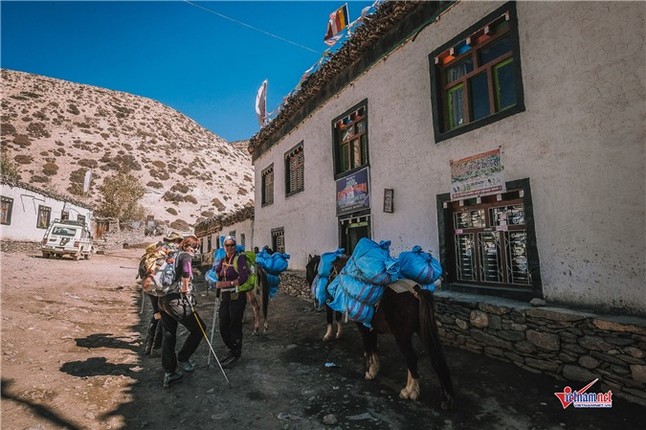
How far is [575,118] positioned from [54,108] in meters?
73.2

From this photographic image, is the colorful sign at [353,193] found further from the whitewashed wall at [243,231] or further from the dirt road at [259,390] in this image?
the whitewashed wall at [243,231]

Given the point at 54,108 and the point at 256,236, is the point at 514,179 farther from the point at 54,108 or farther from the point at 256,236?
the point at 54,108

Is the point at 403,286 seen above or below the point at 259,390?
above

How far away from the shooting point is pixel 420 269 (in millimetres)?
4695

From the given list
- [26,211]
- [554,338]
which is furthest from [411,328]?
[26,211]

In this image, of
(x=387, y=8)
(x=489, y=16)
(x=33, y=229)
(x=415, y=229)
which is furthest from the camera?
(x=33, y=229)

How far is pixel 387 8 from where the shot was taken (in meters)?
8.00

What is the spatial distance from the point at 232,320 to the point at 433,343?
3.52m

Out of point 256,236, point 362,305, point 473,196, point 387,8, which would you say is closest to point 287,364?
point 362,305

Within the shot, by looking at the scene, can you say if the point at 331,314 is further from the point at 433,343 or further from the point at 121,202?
the point at 121,202

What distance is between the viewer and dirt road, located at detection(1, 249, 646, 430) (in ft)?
12.3

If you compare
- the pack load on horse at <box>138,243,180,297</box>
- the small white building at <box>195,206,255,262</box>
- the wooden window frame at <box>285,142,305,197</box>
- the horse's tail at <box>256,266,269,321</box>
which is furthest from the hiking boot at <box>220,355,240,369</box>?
the small white building at <box>195,206,255,262</box>

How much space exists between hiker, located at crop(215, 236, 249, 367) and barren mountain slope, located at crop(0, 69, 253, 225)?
145 feet

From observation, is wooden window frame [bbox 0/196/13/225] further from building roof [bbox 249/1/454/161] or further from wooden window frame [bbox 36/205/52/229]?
building roof [bbox 249/1/454/161]
